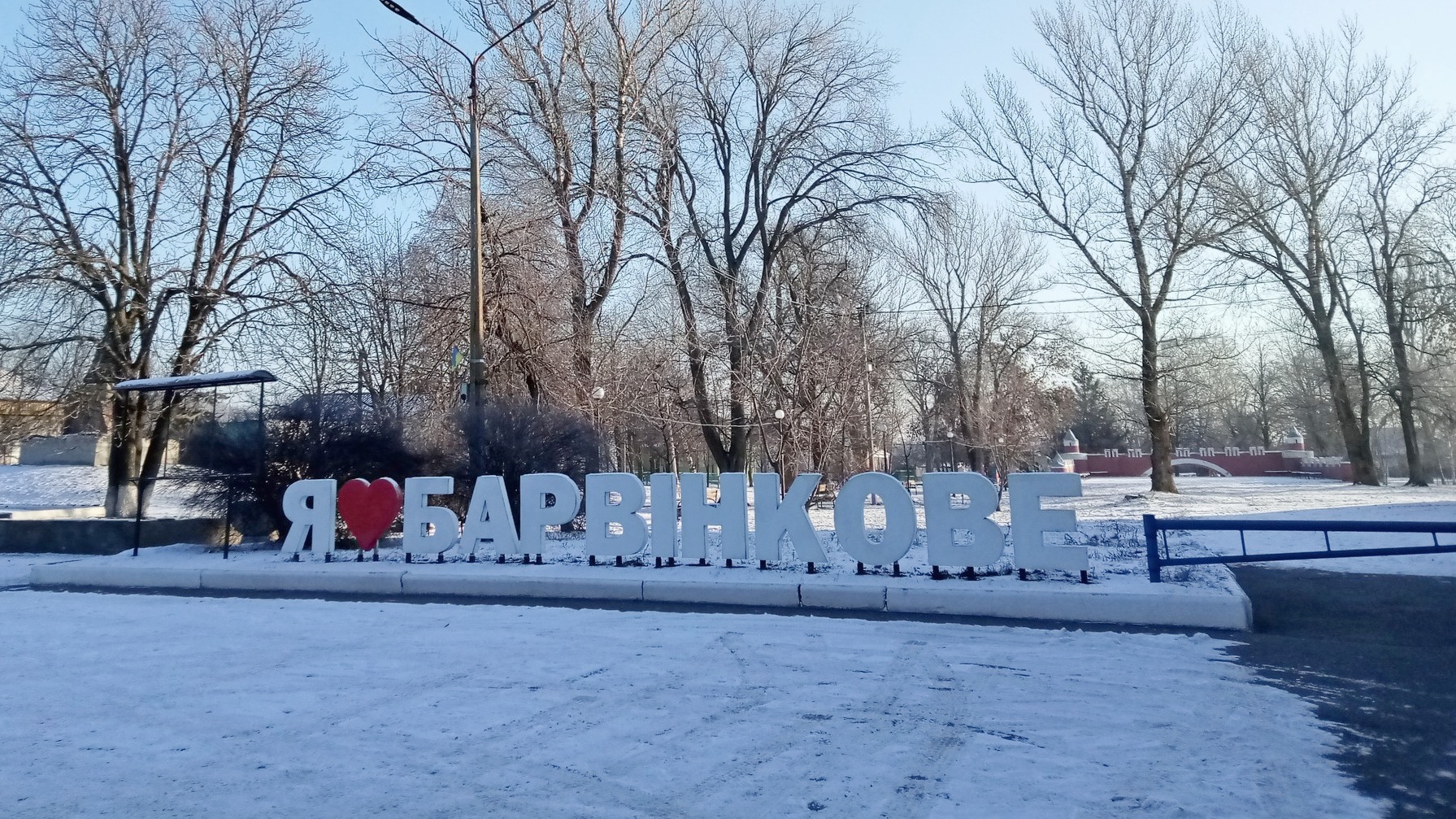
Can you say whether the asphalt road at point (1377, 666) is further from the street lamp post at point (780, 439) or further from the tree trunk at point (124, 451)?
the tree trunk at point (124, 451)

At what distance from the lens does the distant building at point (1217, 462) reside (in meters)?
59.1

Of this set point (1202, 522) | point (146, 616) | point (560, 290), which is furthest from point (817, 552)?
point (560, 290)

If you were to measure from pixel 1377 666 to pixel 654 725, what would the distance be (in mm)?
5421

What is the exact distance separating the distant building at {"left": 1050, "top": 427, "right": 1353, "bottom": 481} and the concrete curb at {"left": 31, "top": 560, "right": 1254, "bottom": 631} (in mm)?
49715

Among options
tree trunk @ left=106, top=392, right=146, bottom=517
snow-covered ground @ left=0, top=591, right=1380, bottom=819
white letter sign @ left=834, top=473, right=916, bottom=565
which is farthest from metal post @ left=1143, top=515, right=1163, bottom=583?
tree trunk @ left=106, top=392, right=146, bottom=517

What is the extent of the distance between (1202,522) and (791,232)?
56.9 ft

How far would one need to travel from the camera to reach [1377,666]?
6191mm

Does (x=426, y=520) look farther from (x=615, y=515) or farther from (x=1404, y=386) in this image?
(x=1404, y=386)

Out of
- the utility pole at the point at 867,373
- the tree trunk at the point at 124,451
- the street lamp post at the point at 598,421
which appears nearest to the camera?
the street lamp post at the point at 598,421

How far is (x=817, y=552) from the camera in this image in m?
10.1

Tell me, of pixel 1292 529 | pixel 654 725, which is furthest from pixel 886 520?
pixel 654 725

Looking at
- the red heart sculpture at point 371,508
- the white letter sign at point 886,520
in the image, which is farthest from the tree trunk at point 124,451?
the white letter sign at point 886,520

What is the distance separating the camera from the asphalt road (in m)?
4.12

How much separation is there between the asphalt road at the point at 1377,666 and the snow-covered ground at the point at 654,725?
215 millimetres
